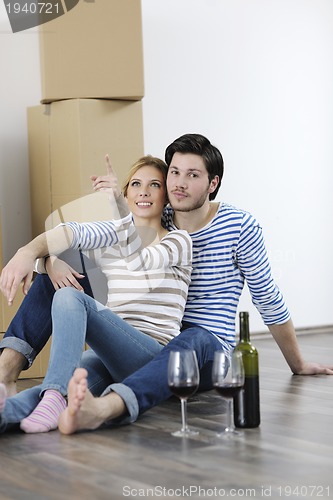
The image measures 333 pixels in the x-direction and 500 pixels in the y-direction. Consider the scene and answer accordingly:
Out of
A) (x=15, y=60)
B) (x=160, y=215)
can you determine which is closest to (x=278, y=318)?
(x=160, y=215)

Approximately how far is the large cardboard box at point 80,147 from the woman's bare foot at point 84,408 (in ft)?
4.41

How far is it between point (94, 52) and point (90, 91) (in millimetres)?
164

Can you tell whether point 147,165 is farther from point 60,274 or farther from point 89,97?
point 89,97

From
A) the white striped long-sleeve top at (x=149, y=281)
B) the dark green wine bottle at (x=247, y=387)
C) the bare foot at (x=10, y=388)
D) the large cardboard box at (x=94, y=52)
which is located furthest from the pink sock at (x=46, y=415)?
the large cardboard box at (x=94, y=52)

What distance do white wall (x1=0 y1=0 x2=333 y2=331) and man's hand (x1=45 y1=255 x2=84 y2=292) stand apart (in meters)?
1.31

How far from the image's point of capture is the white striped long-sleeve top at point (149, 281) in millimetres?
2730

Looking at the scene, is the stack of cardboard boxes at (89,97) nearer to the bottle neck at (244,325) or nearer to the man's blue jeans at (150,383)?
the man's blue jeans at (150,383)

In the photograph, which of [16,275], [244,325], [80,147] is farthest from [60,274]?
[80,147]

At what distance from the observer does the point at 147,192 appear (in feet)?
9.46

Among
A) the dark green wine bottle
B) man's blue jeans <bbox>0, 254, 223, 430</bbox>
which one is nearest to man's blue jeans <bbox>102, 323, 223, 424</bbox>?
man's blue jeans <bbox>0, 254, 223, 430</bbox>

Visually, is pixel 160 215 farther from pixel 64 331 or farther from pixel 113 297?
pixel 64 331

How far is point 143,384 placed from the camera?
2465mm

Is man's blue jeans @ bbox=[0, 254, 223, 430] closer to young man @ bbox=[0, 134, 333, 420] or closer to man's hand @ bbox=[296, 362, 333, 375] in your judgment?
young man @ bbox=[0, 134, 333, 420]

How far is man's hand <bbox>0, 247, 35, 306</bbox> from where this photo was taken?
2.56 m
